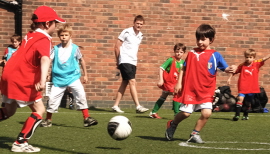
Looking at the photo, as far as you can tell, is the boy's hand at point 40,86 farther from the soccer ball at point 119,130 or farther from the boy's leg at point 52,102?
the boy's leg at point 52,102

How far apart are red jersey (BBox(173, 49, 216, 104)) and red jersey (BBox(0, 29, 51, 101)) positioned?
7.07 ft

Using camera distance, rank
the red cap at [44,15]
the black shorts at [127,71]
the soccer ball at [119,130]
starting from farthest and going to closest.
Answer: the black shorts at [127,71] → the soccer ball at [119,130] → the red cap at [44,15]

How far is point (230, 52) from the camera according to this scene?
47.9 feet

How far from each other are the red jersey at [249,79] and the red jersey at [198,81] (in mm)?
4535

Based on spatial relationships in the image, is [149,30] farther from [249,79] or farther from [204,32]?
[204,32]

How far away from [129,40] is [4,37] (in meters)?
3.54

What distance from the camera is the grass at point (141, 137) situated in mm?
6785

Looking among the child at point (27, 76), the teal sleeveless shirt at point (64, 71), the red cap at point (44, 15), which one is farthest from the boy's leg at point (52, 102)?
the red cap at point (44, 15)

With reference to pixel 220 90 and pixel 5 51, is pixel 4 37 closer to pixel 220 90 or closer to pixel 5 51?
pixel 5 51

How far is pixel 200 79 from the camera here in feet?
24.8

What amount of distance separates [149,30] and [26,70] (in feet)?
26.3

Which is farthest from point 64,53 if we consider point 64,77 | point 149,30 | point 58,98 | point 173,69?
point 149,30

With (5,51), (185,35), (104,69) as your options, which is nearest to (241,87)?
(185,35)

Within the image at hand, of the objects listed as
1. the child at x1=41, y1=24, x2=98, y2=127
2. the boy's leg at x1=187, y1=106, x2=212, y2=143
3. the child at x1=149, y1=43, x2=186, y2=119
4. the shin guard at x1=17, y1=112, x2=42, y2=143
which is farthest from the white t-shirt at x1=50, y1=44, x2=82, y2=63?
the shin guard at x1=17, y1=112, x2=42, y2=143
